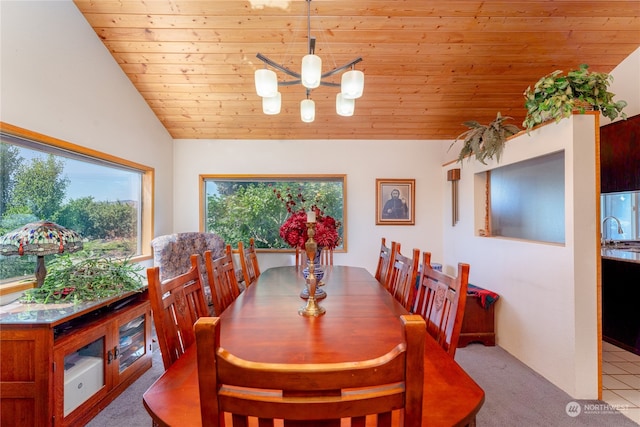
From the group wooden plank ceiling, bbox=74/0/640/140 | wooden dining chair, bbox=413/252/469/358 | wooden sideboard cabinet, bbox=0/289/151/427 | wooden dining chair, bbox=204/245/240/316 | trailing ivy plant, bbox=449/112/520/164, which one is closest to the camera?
wooden dining chair, bbox=413/252/469/358

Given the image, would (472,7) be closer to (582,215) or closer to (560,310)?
(582,215)

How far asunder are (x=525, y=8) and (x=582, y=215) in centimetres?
194

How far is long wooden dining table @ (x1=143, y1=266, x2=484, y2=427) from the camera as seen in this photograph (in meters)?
0.78

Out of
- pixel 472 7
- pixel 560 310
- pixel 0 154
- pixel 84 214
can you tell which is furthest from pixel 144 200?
pixel 560 310

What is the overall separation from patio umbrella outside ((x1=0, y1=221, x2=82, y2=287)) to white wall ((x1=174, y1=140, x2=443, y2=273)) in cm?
225

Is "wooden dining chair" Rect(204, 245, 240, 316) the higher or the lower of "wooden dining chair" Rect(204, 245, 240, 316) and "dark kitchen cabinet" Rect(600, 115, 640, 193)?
the lower

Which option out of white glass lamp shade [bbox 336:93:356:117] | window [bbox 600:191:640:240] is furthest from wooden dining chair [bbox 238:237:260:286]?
window [bbox 600:191:640:240]

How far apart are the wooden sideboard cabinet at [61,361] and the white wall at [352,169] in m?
2.30

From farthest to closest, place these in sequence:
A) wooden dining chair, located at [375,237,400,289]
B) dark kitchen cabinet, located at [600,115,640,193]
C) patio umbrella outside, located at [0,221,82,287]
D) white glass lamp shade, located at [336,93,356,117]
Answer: dark kitchen cabinet, located at [600,115,640,193] → wooden dining chair, located at [375,237,400,289] → white glass lamp shade, located at [336,93,356,117] → patio umbrella outside, located at [0,221,82,287]

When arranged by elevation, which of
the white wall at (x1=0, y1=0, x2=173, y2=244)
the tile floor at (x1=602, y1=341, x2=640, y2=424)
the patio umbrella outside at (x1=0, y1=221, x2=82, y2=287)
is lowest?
the tile floor at (x1=602, y1=341, x2=640, y2=424)

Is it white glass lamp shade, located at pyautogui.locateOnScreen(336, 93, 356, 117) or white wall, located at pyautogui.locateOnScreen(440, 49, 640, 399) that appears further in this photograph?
white glass lamp shade, located at pyautogui.locateOnScreen(336, 93, 356, 117)

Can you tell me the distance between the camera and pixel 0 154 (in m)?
2.01

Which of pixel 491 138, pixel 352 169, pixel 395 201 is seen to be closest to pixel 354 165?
pixel 352 169

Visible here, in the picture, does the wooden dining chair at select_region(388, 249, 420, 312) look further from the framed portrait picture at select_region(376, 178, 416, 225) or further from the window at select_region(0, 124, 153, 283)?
the window at select_region(0, 124, 153, 283)
